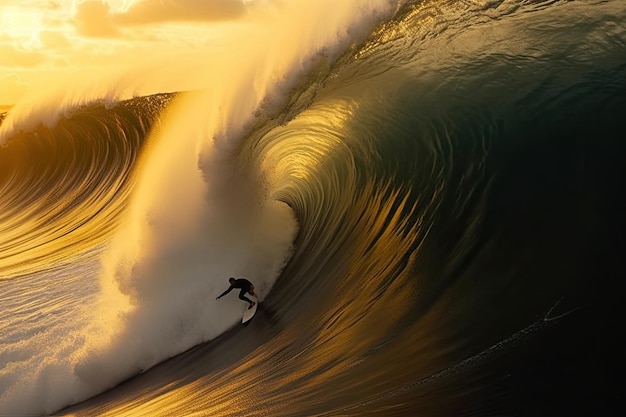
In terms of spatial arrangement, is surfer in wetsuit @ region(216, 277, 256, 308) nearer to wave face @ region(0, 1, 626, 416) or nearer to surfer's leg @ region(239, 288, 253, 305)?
surfer's leg @ region(239, 288, 253, 305)

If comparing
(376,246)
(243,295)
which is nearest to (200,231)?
(243,295)

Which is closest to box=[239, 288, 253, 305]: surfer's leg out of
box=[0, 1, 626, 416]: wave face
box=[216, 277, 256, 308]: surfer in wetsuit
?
box=[216, 277, 256, 308]: surfer in wetsuit

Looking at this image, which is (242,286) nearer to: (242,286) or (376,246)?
(242,286)

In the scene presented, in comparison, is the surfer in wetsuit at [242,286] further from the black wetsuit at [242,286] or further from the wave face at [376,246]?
the wave face at [376,246]

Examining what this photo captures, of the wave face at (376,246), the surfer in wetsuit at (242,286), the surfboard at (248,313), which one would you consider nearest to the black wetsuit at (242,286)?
the surfer in wetsuit at (242,286)

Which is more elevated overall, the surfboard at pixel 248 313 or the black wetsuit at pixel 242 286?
the black wetsuit at pixel 242 286

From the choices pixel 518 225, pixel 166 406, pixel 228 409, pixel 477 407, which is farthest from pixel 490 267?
pixel 166 406

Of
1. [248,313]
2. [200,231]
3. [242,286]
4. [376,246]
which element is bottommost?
[248,313]

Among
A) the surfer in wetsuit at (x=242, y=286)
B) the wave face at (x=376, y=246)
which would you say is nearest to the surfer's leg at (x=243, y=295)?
the surfer in wetsuit at (x=242, y=286)

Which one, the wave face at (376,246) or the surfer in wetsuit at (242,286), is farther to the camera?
the surfer in wetsuit at (242,286)
